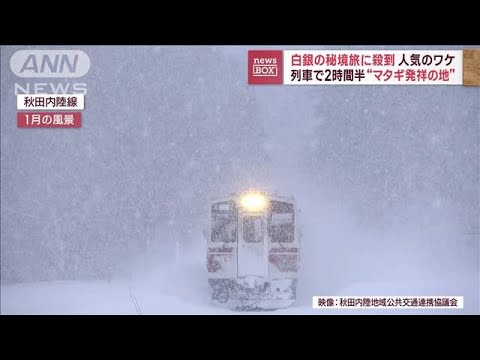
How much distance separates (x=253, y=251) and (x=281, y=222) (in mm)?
547

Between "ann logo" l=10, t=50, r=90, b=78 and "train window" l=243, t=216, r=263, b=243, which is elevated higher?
"ann logo" l=10, t=50, r=90, b=78

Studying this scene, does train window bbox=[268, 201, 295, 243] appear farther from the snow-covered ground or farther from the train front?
the snow-covered ground

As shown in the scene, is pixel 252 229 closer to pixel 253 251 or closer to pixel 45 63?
pixel 253 251

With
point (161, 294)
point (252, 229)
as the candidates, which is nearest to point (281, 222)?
point (252, 229)

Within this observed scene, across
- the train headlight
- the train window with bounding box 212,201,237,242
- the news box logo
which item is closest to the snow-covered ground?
the train window with bounding box 212,201,237,242

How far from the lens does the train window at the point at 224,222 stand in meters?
12.5

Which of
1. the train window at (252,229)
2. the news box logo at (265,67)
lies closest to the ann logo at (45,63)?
the news box logo at (265,67)

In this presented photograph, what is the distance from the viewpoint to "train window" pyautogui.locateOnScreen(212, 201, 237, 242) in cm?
1248

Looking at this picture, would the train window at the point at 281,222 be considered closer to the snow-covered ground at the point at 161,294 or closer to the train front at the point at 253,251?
the train front at the point at 253,251

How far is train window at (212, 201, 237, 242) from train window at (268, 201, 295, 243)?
0.49 m

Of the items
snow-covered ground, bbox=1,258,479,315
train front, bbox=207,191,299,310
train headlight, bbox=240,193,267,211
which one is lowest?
snow-covered ground, bbox=1,258,479,315

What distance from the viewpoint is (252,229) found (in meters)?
12.5

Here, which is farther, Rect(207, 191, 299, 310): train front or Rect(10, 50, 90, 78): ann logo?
Rect(10, 50, 90, 78): ann logo

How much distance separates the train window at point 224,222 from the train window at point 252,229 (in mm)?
137
